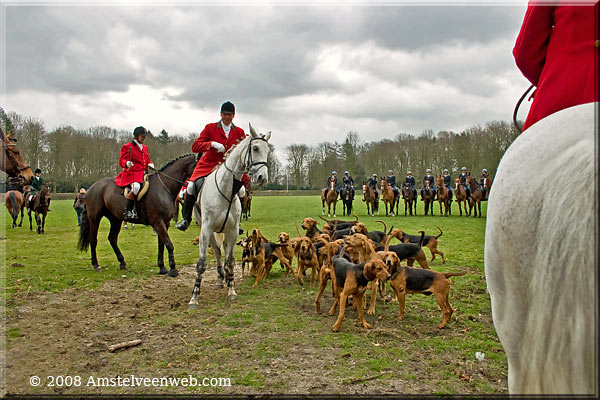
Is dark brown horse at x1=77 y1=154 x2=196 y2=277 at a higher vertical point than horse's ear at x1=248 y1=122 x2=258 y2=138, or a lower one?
lower

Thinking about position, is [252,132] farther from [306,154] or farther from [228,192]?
[306,154]

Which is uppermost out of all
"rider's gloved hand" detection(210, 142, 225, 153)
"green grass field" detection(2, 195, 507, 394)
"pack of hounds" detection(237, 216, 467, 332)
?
"rider's gloved hand" detection(210, 142, 225, 153)

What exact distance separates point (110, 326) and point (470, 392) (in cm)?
447

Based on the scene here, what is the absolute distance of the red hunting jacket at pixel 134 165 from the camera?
8672 mm

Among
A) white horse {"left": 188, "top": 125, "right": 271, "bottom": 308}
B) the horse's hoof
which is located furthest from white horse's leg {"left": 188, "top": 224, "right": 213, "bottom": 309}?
the horse's hoof

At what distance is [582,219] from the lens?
2.86 feet

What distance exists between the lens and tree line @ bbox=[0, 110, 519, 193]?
4197 cm

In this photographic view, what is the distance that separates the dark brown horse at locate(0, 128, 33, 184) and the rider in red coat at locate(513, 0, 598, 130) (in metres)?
6.82

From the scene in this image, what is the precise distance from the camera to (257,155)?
628cm

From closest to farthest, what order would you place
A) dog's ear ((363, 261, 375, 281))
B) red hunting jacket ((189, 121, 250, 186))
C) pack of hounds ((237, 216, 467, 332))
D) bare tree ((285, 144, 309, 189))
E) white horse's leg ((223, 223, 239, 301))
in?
dog's ear ((363, 261, 375, 281))
pack of hounds ((237, 216, 467, 332))
white horse's leg ((223, 223, 239, 301))
red hunting jacket ((189, 121, 250, 186))
bare tree ((285, 144, 309, 189))

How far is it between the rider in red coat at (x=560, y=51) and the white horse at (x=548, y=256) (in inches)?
14.6

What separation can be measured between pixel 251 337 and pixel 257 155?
285 cm

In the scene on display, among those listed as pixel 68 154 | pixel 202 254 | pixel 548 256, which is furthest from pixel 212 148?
pixel 68 154

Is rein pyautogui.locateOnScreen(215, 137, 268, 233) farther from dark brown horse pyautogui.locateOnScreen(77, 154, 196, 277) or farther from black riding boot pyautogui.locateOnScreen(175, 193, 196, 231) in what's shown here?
dark brown horse pyautogui.locateOnScreen(77, 154, 196, 277)
